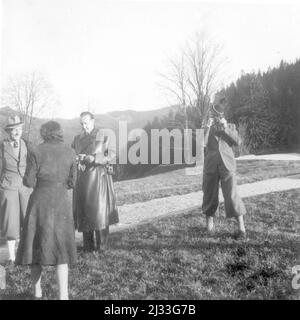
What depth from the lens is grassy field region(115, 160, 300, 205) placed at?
8.13 m

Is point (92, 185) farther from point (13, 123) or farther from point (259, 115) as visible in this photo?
point (259, 115)

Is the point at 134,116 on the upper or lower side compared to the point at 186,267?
upper

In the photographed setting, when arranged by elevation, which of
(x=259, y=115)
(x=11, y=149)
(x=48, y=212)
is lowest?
(x=48, y=212)

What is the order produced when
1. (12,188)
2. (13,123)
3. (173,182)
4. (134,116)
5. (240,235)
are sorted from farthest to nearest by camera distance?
(173,182)
(134,116)
(240,235)
(12,188)
(13,123)

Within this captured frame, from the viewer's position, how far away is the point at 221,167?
526 cm

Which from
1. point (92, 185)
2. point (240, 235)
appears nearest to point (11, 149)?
point (92, 185)

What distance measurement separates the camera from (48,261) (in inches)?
139

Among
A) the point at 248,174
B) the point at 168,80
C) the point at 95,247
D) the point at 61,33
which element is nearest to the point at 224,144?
the point at 168,80

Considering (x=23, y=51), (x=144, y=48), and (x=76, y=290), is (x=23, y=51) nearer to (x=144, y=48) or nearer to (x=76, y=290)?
(x=144, y=48)

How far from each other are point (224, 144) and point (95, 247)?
7.31 feet

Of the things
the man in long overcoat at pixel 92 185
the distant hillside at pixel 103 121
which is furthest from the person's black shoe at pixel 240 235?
the distant hillside at pixel 103 121

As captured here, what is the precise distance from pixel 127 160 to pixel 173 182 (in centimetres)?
305

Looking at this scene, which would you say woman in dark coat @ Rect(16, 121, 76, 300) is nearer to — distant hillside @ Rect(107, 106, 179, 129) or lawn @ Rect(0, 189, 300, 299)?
lawn @ Rect(0, 189, 300, 299)
